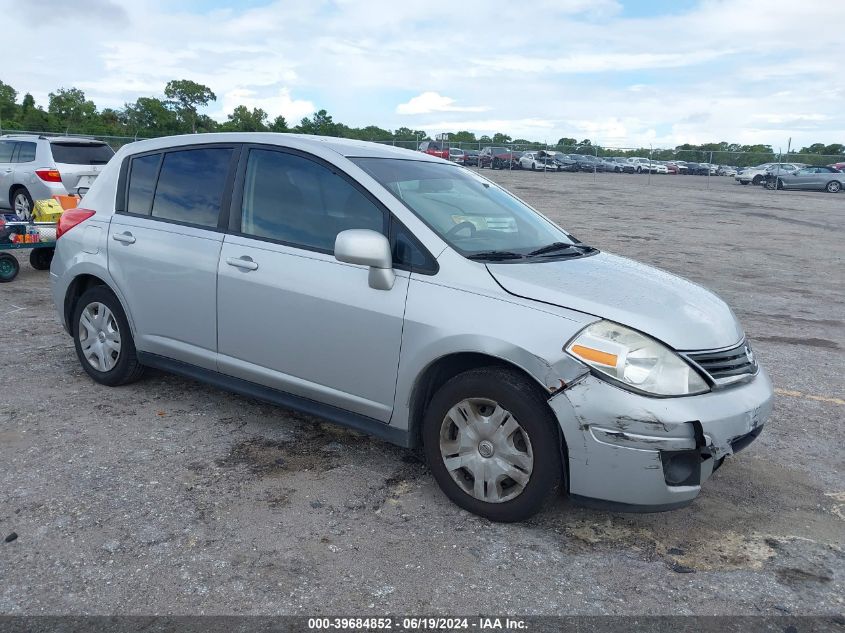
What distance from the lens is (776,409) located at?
5258mm

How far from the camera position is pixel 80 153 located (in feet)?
42.5

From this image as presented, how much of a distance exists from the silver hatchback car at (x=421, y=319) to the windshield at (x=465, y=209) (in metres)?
0.02

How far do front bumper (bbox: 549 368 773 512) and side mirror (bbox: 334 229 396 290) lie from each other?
3.40 feet

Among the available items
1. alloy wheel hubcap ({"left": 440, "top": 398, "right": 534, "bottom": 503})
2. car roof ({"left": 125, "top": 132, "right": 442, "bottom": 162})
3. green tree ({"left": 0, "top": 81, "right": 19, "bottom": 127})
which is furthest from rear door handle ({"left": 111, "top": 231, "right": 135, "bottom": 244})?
green tree ({"left": 0, "top": 81, "right": 19, "bottom": 127})

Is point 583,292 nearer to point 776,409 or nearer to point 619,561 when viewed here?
point 619,561

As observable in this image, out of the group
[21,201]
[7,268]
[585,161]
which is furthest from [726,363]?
[585,161]

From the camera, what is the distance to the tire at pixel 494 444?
3.27m

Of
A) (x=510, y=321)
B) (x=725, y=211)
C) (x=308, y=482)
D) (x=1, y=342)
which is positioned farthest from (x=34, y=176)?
(x=725, y=211)

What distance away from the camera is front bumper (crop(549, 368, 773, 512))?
3.12 meters

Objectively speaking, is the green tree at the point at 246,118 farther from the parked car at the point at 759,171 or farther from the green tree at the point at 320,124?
the parked car at the point at 759,171

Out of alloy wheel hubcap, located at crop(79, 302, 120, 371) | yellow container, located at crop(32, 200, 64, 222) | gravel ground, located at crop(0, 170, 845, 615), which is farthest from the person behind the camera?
yellow container, located at crop(32, 200, 64, 222)

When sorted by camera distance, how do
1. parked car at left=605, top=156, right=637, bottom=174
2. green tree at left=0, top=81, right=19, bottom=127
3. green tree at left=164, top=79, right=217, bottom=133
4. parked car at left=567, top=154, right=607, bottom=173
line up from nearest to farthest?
parked car at left=567, top=154, right=607, bottom=173
parked car at left=605, top=156, right=637, bottom=174
green tree at left=0, top=81, right=19, bottom=127
green tree at left=164, top=79, right=217, bottom=133

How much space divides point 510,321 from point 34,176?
457 inches

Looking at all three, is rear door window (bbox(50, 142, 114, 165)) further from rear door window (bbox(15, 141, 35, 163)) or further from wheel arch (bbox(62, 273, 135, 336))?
wheel arch (bbox(62, 273, 135, 336))
